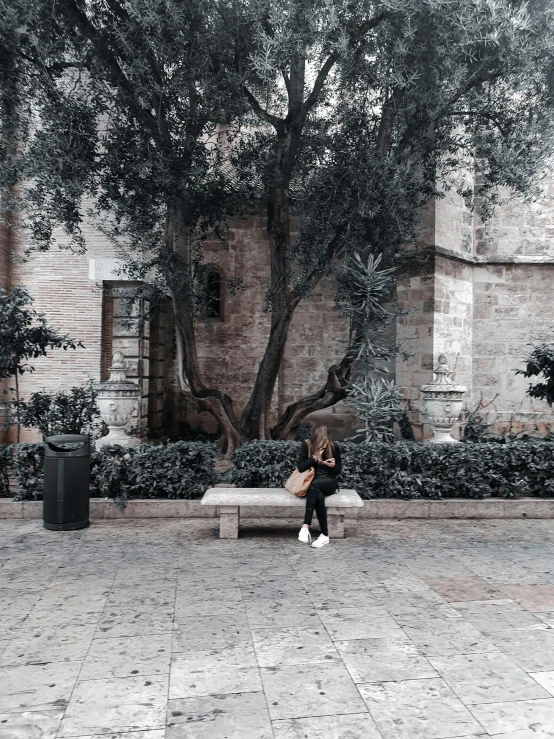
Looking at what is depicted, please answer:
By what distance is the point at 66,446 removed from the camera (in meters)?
6.63

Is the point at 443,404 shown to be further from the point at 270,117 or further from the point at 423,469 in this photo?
the point at 270,117

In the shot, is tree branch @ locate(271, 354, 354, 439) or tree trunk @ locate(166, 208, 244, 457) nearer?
tree trunk @ locate(166, 208, 244, 457)

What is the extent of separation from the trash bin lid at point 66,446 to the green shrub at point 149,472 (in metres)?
0.65

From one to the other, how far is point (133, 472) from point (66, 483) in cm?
93

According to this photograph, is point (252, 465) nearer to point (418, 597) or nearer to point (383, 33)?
point (418, 597)

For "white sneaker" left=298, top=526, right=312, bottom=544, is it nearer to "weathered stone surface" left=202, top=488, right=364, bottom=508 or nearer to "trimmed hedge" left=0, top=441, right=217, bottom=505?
"weathered stone surface" left=202, top=488, right=364, bottom=508

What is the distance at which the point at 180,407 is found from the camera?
13836 millimetres

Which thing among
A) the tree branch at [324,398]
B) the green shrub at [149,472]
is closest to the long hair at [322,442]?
the green shrub at [149,472]

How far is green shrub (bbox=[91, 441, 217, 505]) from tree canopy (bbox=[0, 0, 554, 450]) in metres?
3.03

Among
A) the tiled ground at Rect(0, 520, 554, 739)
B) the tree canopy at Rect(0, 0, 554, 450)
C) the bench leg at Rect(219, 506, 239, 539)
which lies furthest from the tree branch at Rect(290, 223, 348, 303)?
the tiled ground at Rect(0, 520, 554, 739)

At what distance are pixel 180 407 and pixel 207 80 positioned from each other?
297 inches

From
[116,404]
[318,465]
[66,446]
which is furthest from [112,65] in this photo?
[318,465]

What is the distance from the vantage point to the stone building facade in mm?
12219

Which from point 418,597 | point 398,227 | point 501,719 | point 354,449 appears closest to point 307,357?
point 398,227
